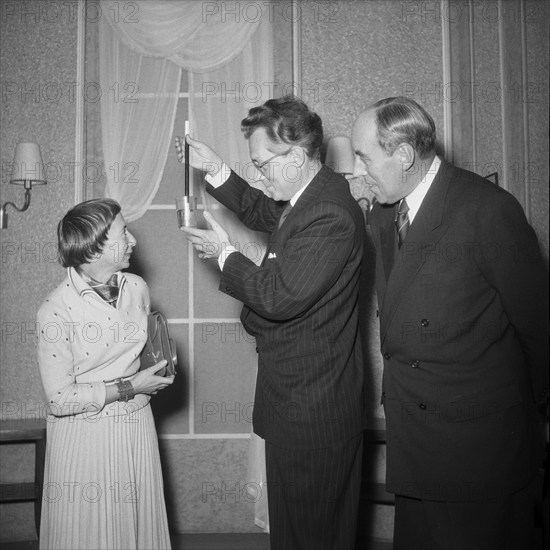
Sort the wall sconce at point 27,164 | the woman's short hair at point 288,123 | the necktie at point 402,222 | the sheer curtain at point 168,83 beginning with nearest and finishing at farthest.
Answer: the necktie at point 402,222 < the woman's short hair at point 288,123 < the wall sconce at point 27,164 < the sheer curtain at point 168,83

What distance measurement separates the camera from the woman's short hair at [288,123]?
78.3 inches

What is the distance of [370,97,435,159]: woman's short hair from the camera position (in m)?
1.80

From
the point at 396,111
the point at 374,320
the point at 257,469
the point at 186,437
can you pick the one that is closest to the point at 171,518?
the point at 186,437

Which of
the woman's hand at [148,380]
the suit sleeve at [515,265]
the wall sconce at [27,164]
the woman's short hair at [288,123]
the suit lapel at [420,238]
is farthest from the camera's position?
the wall sconce at [27,164]

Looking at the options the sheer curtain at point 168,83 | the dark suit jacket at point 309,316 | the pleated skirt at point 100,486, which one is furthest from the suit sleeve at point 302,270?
the sheer curtain at point 168,83

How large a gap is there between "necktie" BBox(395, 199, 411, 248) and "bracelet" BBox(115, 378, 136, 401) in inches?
37.4

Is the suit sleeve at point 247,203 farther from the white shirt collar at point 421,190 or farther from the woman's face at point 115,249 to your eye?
the white shirt collar at point 421,190

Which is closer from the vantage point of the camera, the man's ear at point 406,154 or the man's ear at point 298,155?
the man's ear at point 406,154

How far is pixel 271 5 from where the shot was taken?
143 inches

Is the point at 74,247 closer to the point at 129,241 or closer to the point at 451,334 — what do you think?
the point at 129,241

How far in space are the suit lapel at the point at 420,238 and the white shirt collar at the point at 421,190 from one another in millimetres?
22

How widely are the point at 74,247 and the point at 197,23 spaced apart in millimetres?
2010

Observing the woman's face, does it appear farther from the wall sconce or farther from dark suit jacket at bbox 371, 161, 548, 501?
the wall sconce

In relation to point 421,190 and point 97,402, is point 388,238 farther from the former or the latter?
point 97,402
